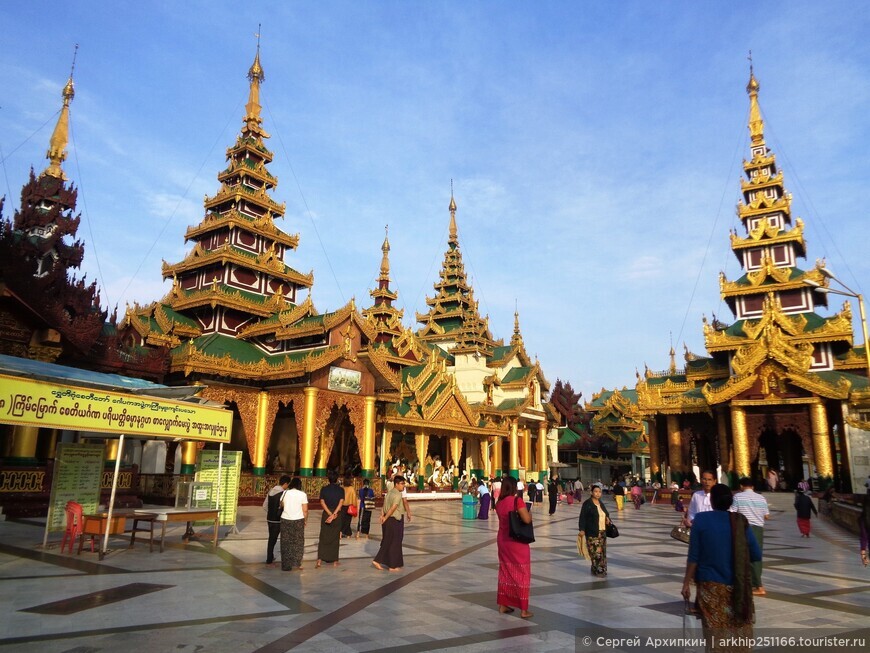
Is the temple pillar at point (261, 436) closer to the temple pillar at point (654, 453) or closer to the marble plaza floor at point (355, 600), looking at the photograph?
the marble plaza floor at point (355, 600)

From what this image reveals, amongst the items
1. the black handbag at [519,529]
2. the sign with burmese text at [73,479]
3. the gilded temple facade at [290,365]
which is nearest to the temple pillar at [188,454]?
the gilded temple facade at [290,365]

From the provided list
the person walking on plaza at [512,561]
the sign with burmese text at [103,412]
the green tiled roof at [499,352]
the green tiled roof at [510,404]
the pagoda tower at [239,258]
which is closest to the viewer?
the person walking on plaza at [512,561]

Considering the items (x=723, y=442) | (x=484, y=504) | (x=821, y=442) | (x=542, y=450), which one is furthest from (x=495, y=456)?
(x=484, y=504)

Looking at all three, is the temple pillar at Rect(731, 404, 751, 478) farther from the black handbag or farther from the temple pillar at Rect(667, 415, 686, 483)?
the black handbag

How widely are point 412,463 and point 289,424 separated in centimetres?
901

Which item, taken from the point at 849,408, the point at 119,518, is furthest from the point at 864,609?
the point at 849,408

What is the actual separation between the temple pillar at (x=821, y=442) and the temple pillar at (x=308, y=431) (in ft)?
81.2

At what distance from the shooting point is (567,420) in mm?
60062

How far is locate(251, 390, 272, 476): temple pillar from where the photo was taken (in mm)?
25578

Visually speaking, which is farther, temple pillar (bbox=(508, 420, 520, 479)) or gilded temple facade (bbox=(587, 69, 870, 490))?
temple pillar (bbox=(508, 420, 520, 479))

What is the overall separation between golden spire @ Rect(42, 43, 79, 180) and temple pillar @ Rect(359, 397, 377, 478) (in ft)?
57.9

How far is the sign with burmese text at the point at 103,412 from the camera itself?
8695 mm

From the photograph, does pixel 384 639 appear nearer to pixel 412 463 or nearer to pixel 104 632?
pixel 104 632

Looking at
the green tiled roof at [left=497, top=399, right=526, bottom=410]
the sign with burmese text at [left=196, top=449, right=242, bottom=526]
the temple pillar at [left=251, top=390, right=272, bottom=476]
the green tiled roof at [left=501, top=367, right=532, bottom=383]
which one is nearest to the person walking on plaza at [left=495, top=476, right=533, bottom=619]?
the sign with burmese text at [left=196, top=449, right=242, bottom=526]
